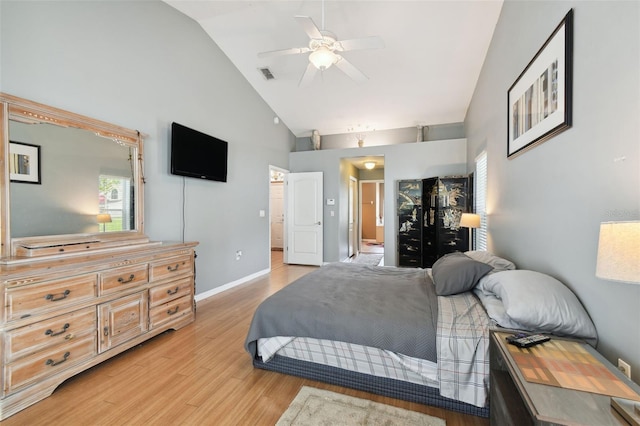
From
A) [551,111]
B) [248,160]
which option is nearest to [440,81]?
[551,111]

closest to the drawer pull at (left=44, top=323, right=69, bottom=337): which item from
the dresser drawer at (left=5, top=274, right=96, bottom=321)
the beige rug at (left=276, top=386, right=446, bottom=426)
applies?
the dresser drawer at (left=5, top=274, right=96, bottom=321)

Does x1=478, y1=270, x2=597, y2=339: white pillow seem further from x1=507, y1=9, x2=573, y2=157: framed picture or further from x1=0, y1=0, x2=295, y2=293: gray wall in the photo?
x1=0, y1=0, x2=295, y2=293: gray wall

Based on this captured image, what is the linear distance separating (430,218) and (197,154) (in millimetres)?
4163

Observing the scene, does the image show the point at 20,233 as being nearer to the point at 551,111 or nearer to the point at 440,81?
the point at 551,111

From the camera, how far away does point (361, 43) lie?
8.23 feet

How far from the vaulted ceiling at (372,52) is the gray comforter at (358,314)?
256 centimetres

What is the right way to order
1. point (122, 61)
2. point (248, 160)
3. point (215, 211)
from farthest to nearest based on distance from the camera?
point (248, 160), point (215, 211), point (122, 61)

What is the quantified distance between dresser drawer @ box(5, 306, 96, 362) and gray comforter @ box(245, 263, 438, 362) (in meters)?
1.21

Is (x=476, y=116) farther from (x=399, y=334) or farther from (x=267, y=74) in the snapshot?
(x=399, y=334)

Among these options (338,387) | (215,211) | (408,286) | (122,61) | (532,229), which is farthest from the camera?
(215,211)

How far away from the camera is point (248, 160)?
4805mm

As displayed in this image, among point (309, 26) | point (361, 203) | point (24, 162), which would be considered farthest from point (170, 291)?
point (361, 203)

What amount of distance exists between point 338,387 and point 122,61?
367 cm

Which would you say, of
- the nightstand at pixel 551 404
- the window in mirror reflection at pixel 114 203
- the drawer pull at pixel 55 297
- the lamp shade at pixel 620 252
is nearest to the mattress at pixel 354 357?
the nightstand at pixel 551 404
